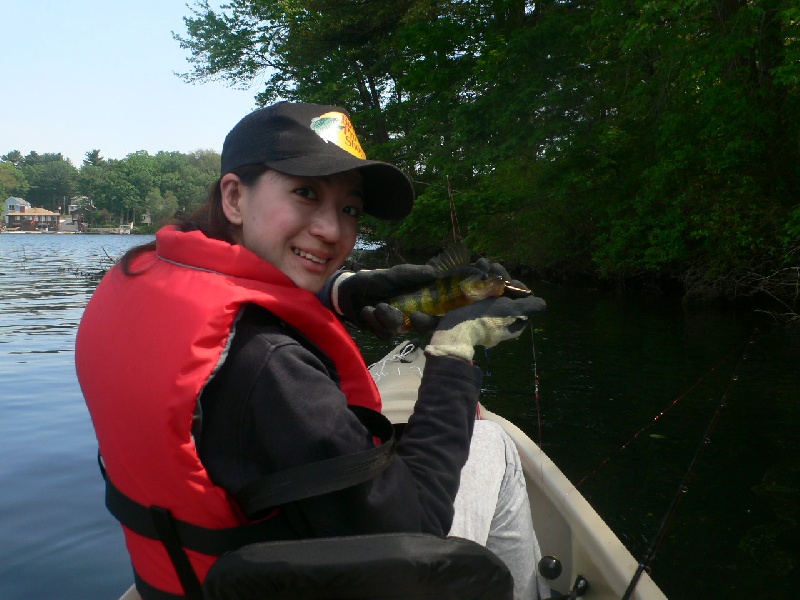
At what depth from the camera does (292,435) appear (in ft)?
4.67

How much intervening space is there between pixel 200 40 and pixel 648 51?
67.9ft

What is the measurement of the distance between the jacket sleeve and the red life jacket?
0.05 m

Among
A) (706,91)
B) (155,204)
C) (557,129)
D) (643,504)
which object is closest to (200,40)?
(557,129)

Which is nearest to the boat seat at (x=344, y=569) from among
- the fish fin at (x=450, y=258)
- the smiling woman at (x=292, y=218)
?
the smiling woman at (x=292, y=218)

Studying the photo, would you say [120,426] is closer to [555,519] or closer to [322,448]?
[322,448]

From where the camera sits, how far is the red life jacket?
58.7 inches

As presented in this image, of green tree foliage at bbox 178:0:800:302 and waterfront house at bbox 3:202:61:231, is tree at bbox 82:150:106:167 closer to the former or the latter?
waterfront house at bbox 3:202:61:231

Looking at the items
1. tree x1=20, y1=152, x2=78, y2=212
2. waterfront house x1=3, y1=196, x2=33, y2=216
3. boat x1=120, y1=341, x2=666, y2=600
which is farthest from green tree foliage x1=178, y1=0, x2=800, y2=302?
tree x1=20, y1=152, x2=78, y2=212

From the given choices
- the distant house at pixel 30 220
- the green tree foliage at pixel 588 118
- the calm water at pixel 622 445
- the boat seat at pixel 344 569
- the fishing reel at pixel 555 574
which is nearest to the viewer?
the boat seat at pixel 344 569

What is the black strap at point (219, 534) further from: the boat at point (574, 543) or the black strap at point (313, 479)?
the boat at point (574, 543)

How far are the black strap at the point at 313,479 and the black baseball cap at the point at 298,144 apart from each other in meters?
0.74

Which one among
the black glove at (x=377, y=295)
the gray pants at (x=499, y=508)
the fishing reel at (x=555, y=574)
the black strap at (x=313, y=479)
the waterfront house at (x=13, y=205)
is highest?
the black glove at (x=377, y=295)

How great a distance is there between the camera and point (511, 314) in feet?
7.19

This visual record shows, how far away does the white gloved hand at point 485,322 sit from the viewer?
204cm
